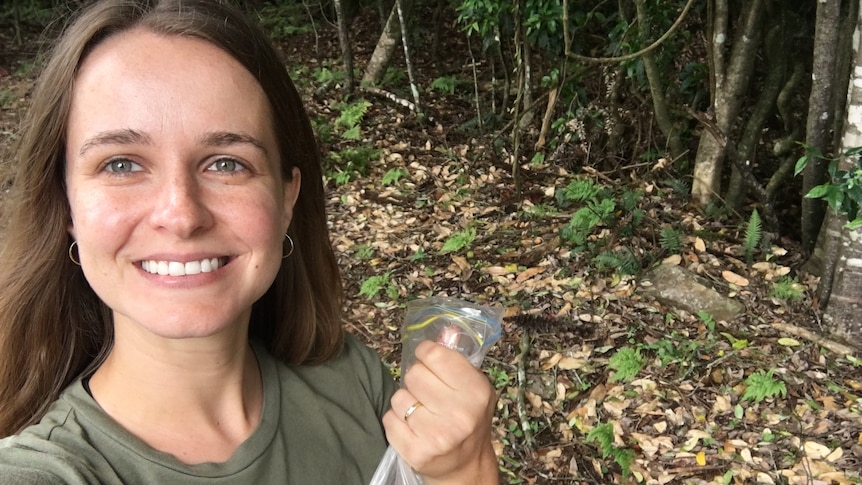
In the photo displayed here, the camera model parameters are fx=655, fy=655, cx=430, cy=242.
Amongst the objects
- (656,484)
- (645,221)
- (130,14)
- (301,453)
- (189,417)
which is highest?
(130,14)

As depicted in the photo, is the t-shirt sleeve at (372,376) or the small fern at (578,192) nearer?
the t-shirt sleeve at (372,376)

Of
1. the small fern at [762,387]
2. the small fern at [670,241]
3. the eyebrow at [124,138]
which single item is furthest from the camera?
the small fern at [670,241]

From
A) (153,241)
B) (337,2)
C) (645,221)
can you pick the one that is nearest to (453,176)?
(645,221)

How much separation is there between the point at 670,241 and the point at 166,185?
464 centimetres

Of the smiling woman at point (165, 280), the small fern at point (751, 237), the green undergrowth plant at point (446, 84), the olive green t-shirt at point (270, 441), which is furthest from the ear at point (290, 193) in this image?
the green undergrowth plant at point (446, 84)

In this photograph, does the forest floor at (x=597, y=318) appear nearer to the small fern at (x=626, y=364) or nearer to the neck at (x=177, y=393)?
the small fern at (x=626, y=364)

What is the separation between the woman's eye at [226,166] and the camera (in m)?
1.52

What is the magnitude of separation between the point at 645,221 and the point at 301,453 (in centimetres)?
469

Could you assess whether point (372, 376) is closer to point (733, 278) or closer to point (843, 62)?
point (733, 278)

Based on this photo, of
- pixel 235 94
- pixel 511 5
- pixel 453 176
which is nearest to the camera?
pixel 235 94

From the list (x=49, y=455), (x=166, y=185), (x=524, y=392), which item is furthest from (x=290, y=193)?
(x=524, y=392)

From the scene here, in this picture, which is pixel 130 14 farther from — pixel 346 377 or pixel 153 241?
pixel 346 377

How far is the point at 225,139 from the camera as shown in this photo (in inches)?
59.2

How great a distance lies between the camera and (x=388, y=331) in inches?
206
